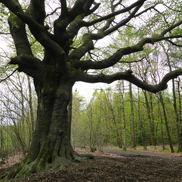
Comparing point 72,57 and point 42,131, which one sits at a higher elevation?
point 72,57

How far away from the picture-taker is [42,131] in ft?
15.2

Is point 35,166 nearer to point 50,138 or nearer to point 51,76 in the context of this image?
point 50,138

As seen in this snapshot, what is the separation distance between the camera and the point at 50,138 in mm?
4488

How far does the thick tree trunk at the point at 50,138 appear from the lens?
163 inches

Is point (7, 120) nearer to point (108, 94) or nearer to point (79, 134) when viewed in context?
point (79, 134)

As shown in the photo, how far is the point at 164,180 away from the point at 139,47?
4.49 m

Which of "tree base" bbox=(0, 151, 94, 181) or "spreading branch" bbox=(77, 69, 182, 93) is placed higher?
"spreading branch" bbox=(77, 69, 182, 93)

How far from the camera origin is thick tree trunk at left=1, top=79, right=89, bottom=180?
4145mm

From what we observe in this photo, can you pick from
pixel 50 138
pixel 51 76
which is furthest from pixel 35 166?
pixel 51 76

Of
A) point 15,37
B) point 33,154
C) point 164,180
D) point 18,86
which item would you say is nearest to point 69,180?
point 33,154

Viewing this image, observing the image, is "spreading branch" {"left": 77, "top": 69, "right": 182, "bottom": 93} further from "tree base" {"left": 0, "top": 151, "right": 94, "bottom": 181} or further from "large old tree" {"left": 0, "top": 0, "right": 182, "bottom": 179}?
"tree base" {"left": 0, "top": 151, "right": 94, "bottom": 181}

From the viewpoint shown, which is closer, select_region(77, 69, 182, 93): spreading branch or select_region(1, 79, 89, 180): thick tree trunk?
select_region(1, 79, 89, 180): thick tree trunk

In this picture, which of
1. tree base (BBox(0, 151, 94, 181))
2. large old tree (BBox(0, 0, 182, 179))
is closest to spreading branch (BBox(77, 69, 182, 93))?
large old tree (BBox(0, 0, 182, 179))

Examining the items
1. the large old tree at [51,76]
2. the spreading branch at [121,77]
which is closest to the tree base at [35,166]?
the large old tree at [51,76]
